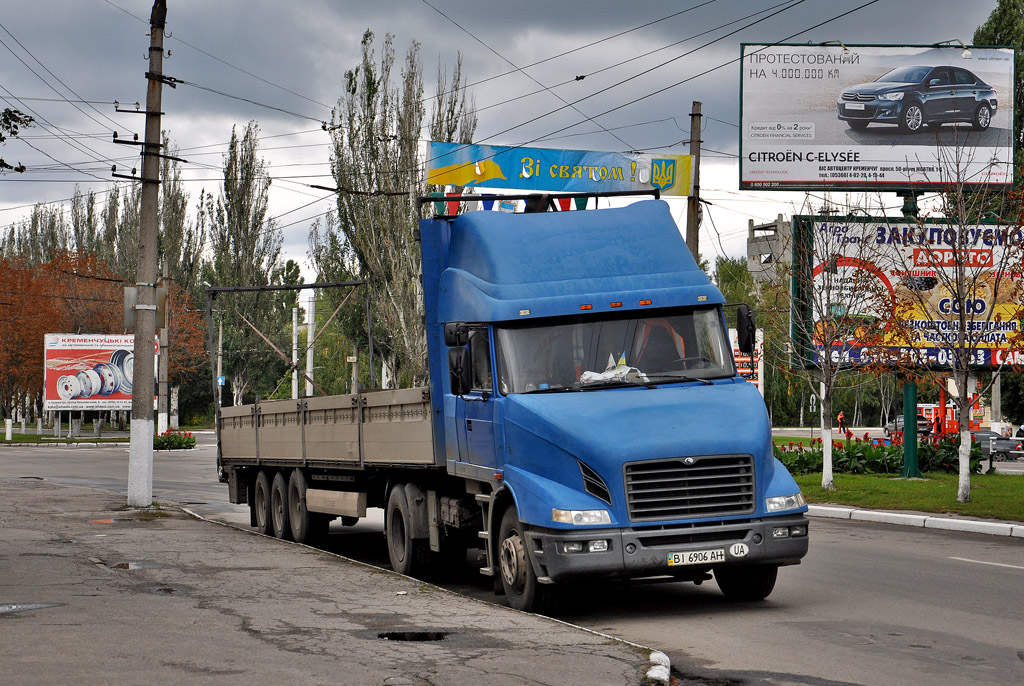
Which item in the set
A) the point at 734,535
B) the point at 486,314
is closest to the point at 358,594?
the point at 486,314

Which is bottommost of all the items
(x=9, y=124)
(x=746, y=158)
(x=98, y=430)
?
(x=98, y=430)

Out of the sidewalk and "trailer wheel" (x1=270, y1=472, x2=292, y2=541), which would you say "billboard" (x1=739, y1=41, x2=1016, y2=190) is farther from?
the sidewalk

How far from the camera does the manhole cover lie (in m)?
8.21

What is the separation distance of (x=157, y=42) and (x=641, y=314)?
14.3 metres

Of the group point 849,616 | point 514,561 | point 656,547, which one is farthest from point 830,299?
point 656,547

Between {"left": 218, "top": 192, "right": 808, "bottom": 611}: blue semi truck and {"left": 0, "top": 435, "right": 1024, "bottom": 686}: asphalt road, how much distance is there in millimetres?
482

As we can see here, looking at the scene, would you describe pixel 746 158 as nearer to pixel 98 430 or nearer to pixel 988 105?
pixel 988 105

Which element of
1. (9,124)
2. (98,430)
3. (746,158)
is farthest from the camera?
(98,430)

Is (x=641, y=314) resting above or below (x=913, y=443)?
above

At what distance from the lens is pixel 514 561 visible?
9.83m

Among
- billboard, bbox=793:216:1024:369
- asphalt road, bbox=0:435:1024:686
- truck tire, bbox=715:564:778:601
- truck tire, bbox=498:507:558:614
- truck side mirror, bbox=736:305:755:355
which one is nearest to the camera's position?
asphalt road, bbox=0:435:1024:686

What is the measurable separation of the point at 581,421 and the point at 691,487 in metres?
0.99

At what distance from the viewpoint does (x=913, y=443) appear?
86.5 ft

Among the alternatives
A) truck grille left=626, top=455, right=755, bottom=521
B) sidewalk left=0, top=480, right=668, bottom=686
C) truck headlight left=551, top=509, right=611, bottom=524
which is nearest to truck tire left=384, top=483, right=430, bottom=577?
sidewalk left=0, top=480, right=668, bottom=686
